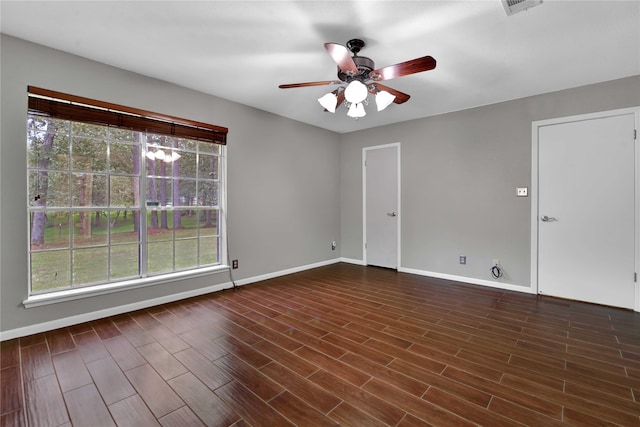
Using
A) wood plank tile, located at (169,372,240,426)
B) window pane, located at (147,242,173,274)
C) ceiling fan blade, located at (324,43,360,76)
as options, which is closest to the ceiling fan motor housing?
ceiling fan blade, located at (324,43,360,76)

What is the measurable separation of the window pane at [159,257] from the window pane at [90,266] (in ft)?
1.31

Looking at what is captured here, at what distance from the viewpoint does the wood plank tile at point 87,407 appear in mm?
1479

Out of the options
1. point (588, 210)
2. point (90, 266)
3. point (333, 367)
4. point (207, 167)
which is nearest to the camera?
point (333, 367)

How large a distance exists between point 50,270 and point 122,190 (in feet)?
3.13

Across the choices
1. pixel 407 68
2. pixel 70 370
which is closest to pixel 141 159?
pixel 70 370

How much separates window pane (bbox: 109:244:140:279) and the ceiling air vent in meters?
3.91

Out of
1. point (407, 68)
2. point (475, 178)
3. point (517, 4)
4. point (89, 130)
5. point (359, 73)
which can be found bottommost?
point (475, 178)

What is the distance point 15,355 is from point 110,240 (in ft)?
3.73

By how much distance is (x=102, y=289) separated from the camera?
274cm

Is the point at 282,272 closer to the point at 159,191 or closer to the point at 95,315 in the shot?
the point at 159,191

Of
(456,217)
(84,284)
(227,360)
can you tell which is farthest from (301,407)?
(456,217)

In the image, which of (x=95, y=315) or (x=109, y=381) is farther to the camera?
(x=95, y=315)

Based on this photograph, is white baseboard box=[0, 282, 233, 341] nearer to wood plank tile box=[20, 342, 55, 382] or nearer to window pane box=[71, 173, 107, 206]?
wood plank tile box=[20, 342, 55, 382]

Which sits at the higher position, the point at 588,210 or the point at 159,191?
the point at 159,191
